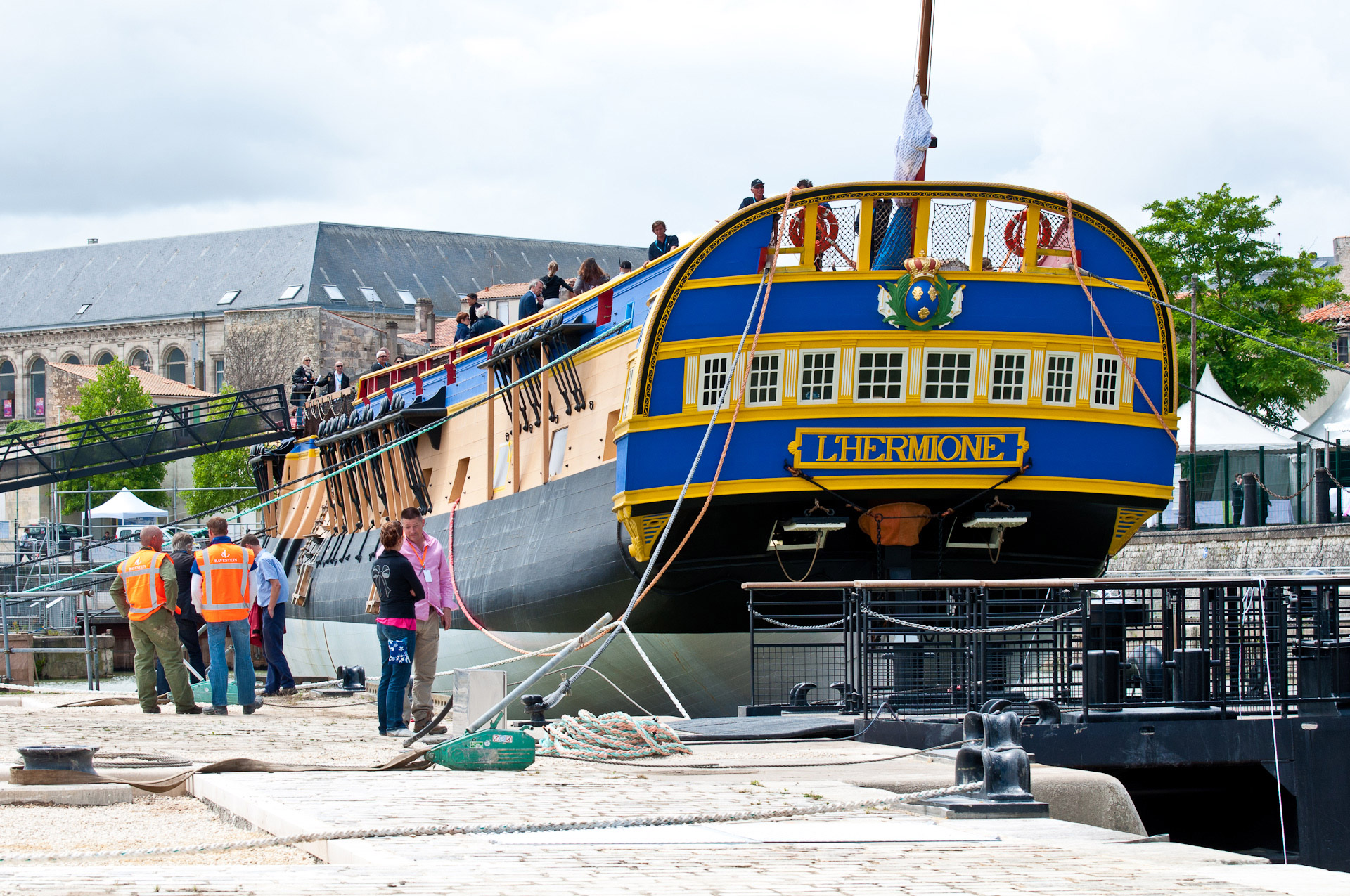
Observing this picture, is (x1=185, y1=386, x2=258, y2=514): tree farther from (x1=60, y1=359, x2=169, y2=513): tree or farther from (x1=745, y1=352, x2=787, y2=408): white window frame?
(x1=745, y1=352, x2=787, y2=408): white window frame

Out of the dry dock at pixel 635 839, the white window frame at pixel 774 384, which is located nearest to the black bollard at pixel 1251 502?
the white window frame at pixel 774 384

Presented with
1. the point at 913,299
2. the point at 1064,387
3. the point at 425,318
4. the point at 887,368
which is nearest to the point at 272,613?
the point at 887,368

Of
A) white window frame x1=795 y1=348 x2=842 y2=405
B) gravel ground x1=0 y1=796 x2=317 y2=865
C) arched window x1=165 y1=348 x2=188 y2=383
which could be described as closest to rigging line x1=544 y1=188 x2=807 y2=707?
white window frame x1=795 y1=348 x2=842 y2=405

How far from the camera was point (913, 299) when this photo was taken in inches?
522

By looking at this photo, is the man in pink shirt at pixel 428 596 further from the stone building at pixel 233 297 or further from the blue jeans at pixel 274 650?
the stone building at pixel 233 297

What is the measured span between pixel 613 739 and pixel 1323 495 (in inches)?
806

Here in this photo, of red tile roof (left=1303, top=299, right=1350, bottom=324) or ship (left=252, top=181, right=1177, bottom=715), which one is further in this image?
red tile roof (left=1303, top=299, right=1350, bottom=324)

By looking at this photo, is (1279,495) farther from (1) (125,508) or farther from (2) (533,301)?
(1) (125,508)

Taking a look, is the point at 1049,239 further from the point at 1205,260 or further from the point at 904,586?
the point at 1205,260

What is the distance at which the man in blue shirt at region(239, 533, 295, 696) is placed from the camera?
16.9 m

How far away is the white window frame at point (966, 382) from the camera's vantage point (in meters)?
13.3

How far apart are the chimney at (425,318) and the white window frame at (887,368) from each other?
284 feet

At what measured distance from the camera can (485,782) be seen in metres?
7.32

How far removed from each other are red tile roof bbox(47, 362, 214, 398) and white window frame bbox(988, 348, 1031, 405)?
82750 millimetres
